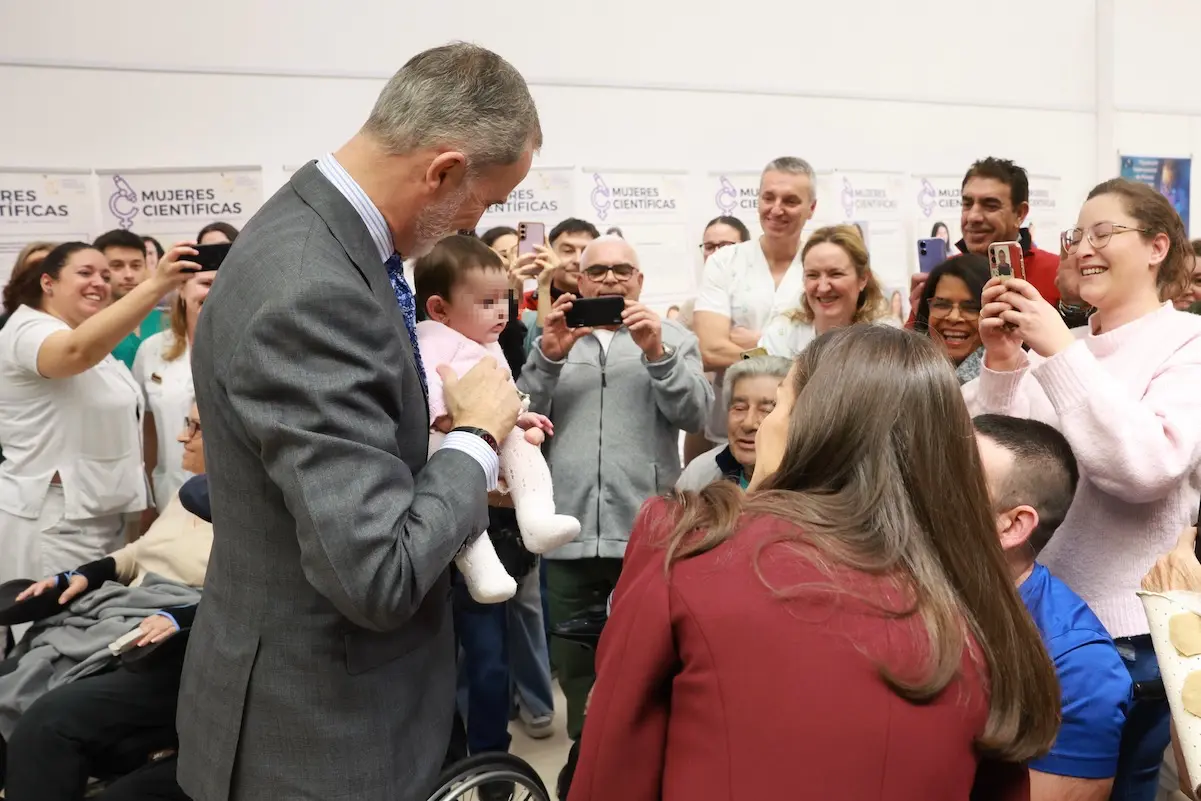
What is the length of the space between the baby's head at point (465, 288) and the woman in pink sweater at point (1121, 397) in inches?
44.0

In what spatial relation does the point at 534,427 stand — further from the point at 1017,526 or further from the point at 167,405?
the point at 167,405

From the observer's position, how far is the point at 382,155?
1.30 m

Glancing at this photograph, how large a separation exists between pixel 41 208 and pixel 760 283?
364cm

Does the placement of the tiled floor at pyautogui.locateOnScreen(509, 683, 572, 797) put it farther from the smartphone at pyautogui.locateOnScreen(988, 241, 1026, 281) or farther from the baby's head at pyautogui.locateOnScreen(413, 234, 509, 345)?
the smartphone at pyautogui.locateOnScreen(988, 241, 1026, 281)

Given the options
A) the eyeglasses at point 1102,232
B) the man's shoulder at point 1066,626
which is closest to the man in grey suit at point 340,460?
the man's shoulder at point 1066,626

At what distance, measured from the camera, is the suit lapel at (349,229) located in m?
1.27

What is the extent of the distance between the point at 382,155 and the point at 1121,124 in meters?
7.71

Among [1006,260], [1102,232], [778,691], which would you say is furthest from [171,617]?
[1102,232]

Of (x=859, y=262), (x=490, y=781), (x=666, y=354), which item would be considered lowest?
(x=490, y=781)

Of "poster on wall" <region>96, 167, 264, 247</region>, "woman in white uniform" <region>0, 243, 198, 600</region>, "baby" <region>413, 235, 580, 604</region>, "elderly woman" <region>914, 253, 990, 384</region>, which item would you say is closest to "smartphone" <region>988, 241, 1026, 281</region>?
"elderly woman" <region>914, 253, 990, 384</region>

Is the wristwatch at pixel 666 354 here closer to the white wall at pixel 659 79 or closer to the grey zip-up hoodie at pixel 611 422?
the grey zip-up hoodie at pixel 611 422

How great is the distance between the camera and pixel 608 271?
3.13m

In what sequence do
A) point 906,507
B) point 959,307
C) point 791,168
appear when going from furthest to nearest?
point 791,168, point 959,307, point 906,507

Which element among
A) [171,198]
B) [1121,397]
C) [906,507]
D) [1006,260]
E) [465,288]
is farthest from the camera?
[171,198]
